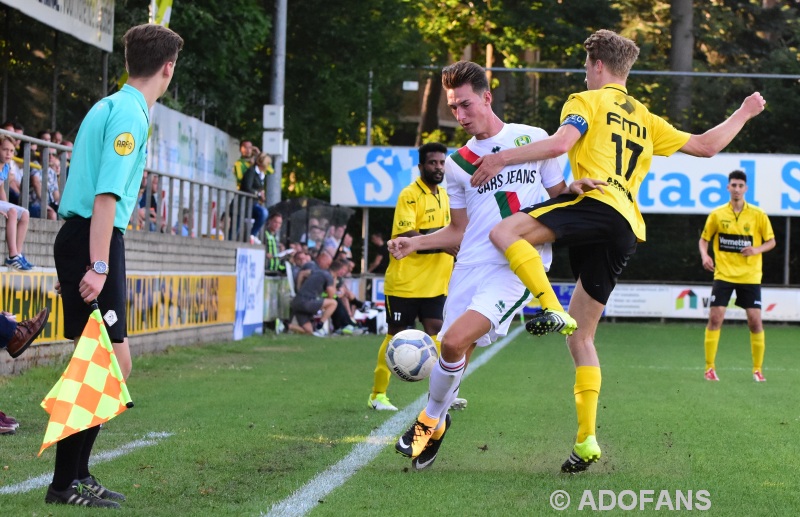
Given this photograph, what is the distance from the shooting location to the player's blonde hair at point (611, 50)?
6.74m

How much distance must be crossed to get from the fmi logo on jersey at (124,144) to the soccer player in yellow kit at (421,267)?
16.1 ft

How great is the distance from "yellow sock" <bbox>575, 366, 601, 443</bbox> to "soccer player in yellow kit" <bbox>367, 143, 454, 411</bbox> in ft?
11.4

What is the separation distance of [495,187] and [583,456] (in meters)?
1.51

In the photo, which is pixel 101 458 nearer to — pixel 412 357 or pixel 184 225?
pixel 412 357

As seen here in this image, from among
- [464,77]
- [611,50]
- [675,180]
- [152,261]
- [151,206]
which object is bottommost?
[152,261]

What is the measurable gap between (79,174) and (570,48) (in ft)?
121

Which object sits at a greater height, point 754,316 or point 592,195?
point 592,195

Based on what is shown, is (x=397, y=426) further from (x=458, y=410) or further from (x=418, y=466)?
(x=418, y=466)

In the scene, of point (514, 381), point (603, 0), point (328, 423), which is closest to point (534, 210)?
point (328, 423)

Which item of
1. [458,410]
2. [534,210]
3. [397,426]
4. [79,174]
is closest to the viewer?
[79,174]

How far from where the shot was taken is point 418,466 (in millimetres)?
6805

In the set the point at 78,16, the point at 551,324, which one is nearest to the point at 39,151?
the point at 78,16

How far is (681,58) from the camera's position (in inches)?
1537

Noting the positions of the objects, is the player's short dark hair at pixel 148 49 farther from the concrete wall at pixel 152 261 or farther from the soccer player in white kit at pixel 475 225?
the concrete wall at pixel 152 261
